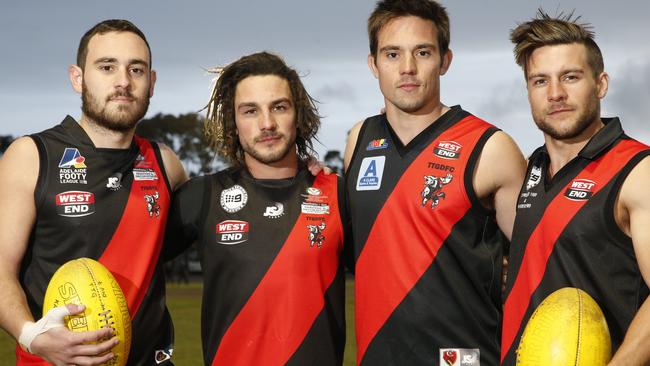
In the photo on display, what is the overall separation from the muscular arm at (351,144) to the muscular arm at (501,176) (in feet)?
3.33

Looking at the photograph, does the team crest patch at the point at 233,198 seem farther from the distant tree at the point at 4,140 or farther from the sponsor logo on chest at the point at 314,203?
the distant tree at the point at 4,140

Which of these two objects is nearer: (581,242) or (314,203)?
(581,242)

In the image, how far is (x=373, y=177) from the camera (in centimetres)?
584

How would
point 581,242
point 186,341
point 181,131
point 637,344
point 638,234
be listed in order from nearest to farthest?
point 637,344
point 638,234
point 581,242
point 186,341
point 181,131

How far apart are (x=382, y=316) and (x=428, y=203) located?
0.80 metres

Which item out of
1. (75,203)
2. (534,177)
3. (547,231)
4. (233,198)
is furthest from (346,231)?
(75,203)

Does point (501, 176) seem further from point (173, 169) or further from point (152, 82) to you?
point (152, 82)

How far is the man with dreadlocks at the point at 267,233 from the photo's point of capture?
5.64m

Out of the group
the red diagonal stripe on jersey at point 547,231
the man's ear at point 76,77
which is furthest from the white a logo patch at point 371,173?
the man's ear at point 76,77

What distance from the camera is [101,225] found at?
5.73 metres

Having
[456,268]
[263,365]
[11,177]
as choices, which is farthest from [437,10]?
[11,177]

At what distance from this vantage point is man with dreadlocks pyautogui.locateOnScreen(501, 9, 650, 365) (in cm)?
495

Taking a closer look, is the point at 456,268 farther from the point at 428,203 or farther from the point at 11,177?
the point at 11,177

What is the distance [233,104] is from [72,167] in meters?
1.24
